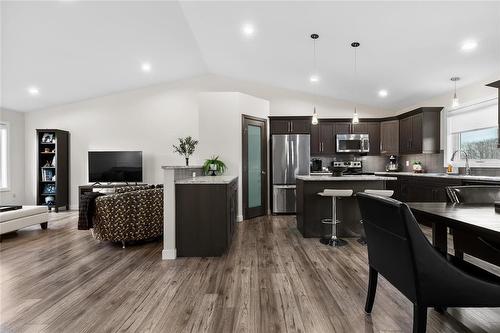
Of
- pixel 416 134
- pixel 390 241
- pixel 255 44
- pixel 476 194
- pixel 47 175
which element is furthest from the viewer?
pixel 47 175

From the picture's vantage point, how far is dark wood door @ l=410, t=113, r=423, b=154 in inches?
206

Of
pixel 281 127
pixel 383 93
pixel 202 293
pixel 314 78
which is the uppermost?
pixel 314 78

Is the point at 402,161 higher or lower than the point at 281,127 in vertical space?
lower

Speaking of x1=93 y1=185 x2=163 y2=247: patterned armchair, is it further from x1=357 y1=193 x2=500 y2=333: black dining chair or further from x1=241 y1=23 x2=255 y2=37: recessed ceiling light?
x1=357 y1=193 x2=500 y2=333: black dining chair

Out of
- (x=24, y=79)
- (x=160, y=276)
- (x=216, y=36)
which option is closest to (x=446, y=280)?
(x=160, y=276)

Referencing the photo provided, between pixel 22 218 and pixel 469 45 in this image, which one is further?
pixel 22 218

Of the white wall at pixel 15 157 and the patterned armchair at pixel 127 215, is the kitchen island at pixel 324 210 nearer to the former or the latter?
the patterned armchair at pixel 127 215

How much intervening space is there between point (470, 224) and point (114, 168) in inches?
266

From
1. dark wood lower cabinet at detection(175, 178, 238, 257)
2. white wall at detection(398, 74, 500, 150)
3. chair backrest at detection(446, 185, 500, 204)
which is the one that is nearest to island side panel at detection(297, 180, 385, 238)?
dark wood lower cabinet at detection(175, 178, 238, 257)

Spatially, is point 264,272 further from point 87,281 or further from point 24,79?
point 24,79

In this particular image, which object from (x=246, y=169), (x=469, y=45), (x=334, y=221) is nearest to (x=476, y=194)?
(x=334, y=221)

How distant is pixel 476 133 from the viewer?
14.9 ft

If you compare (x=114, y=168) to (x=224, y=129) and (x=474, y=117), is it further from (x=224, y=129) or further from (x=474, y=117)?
(x=474, y=117)

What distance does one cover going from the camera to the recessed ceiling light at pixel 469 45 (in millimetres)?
3385
